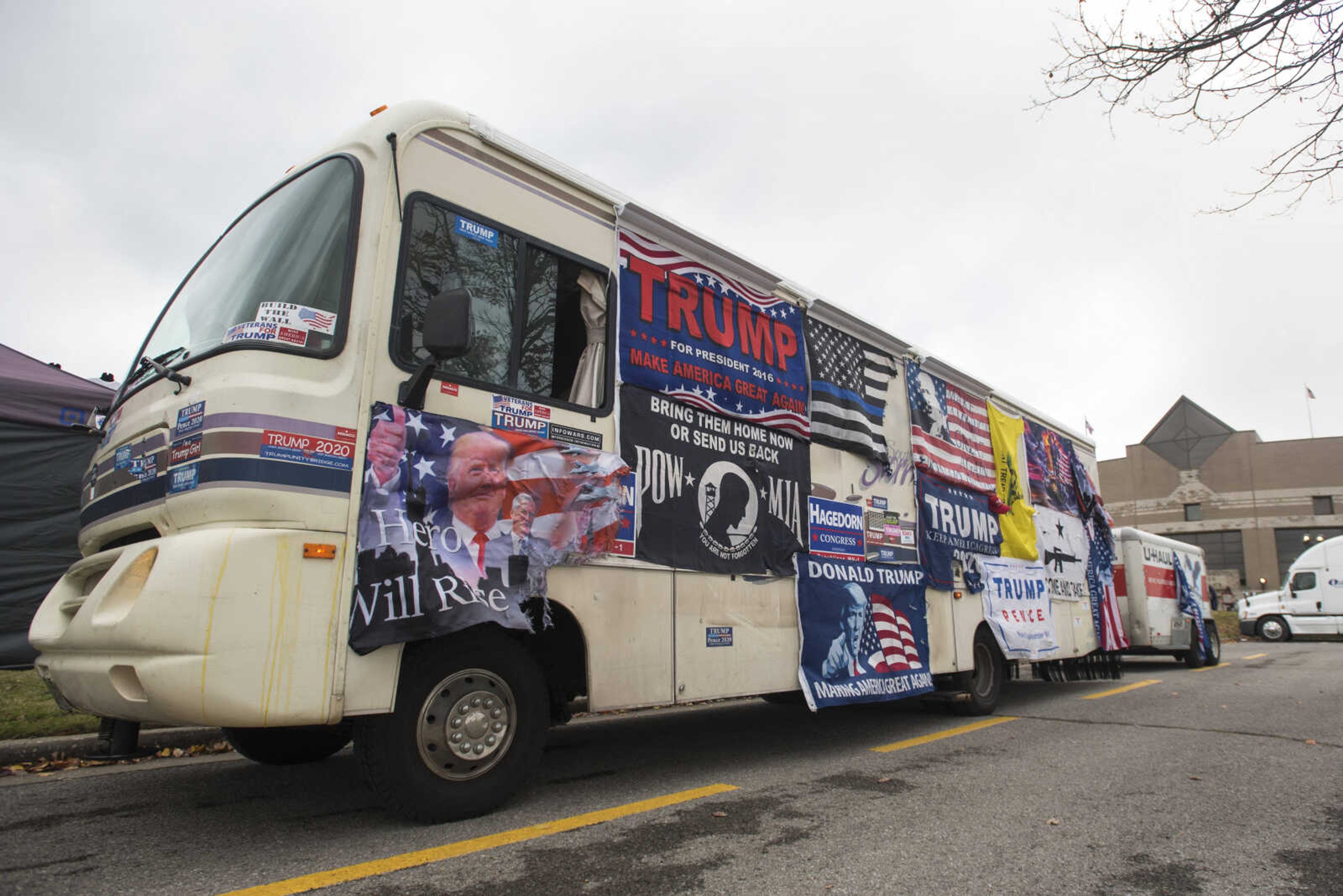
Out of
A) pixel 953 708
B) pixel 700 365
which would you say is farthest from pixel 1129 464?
pixel 700 365

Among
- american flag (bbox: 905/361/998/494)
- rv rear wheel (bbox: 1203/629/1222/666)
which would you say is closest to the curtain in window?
american flag (bbox: 905/361/998/494)

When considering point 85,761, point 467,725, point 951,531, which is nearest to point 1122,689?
point 951,531

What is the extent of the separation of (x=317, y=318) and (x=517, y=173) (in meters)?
1.48

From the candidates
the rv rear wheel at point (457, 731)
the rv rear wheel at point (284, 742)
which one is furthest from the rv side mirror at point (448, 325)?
the rv rear wheel at point (284, 742)

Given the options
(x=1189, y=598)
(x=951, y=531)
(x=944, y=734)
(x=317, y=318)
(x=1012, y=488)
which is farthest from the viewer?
(x=1189, y=598)

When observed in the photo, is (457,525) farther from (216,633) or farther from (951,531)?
(951,531)

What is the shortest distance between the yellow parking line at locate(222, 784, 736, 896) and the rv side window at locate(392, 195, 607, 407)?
205 cm

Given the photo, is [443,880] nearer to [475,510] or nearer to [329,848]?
[329,848]

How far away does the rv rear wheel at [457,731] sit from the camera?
3.41 meters

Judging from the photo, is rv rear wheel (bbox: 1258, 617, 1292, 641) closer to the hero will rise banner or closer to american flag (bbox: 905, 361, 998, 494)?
american flag (bbox: 905, 361, 998, 494)

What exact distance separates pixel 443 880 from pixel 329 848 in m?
0.72

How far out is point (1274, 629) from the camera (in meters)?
25.4

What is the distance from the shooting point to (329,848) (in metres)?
3.28

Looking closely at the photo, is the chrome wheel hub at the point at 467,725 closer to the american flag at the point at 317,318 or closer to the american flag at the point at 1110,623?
the american flag at the point at 317,318
